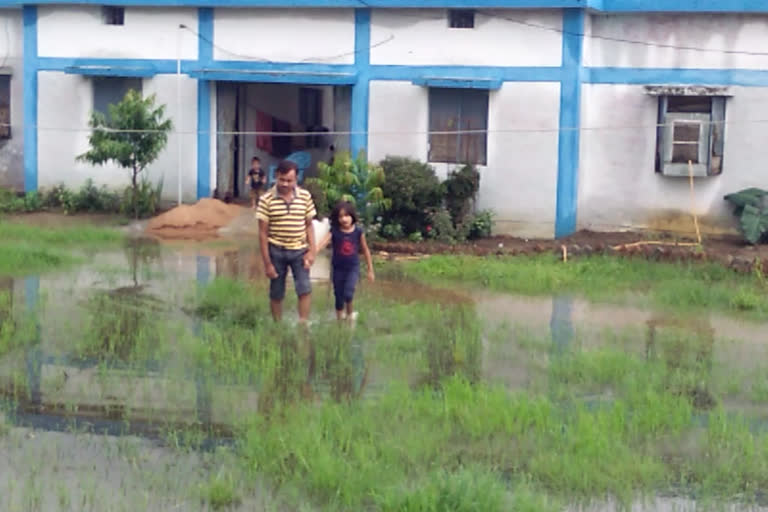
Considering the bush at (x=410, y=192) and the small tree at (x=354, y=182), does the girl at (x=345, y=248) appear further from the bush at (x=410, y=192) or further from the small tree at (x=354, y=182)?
the bush at (x=410, y=192)

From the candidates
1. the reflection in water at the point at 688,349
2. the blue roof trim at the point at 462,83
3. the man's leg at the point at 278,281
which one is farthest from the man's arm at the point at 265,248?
the blue roof trim at the point at 462,83

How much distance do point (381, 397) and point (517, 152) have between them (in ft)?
35.3

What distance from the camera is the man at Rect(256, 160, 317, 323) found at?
1092cm

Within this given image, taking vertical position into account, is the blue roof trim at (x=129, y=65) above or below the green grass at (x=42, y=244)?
above

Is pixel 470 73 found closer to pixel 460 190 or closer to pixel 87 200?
pixel 460 190

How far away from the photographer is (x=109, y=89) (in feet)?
68.2

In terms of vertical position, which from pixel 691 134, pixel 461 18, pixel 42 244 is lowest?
pixel 42 244

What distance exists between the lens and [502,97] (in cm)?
1886

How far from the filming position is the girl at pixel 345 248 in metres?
11.4

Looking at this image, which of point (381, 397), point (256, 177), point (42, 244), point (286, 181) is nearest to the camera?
point (381, 397)

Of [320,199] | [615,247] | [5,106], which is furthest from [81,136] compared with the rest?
[615,247]

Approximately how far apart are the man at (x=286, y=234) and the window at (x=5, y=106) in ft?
39.4

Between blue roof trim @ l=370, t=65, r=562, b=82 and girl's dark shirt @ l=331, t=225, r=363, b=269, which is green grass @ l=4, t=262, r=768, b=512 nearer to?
girl's dark shirt @ l=331, t=225, r=363, b=269

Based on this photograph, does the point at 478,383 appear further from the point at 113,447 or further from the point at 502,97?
the point at 502,97
